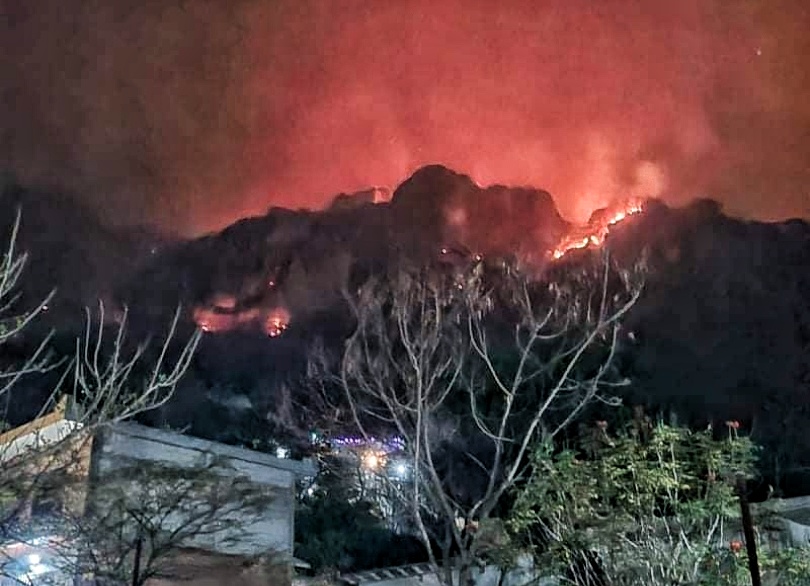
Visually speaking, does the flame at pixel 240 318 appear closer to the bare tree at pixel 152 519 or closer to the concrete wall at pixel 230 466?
the concrete wall at pixel 230 466

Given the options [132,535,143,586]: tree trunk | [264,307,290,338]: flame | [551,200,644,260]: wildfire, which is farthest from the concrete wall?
[264,307,290,338]: flame

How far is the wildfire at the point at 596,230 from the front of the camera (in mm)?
19727

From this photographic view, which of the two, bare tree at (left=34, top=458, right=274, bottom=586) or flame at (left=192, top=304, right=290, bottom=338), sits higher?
flame at (left=192, top=304, right=290, bottom=338)

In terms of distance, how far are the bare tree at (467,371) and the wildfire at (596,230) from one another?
4563mm

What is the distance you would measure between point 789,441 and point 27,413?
12051 millimetres

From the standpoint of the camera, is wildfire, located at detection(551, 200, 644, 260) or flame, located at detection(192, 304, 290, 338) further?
flame, located at detection(192, 304, 290, 338)

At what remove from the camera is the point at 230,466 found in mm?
10695

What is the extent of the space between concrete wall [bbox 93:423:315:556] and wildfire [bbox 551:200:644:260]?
9.87 m

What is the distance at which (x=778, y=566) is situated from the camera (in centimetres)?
802

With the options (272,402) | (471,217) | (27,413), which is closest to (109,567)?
(27,413)

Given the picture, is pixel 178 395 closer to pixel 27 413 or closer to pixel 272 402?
pixel 272 402

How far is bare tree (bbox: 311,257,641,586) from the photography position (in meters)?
11.3

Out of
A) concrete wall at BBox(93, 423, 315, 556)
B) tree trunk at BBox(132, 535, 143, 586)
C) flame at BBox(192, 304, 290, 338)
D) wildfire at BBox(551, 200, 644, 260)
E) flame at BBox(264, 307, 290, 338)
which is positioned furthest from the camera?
flame at BBox(192, 304, 290, 338)

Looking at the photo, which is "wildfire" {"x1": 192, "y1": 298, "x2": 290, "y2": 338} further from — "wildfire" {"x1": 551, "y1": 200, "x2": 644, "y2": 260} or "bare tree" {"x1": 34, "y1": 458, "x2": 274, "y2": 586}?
"bare tree" {"x1": 34, "y1": 458, "x2": 274, "y2": 586}
